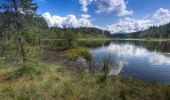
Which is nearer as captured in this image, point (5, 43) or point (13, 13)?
point (5, 43)

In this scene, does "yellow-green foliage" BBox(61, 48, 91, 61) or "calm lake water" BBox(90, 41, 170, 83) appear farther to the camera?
"yellow-green foliage" BBox(61, 48, 91, 61)

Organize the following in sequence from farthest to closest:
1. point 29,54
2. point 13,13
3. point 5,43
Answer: point 29,54 < point 13,13 < point 5,43

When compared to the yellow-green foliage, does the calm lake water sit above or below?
below

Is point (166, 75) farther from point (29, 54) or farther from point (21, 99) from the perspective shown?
point (21, 99)

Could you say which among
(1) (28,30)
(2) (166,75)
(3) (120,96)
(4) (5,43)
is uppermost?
(1) (28,30)

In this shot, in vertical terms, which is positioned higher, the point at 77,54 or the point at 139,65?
the point at 77,54

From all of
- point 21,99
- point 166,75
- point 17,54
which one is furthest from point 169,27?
point 21,99

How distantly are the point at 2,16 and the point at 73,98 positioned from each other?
19.2 meters

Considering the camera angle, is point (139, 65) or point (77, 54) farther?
point (77, 54)

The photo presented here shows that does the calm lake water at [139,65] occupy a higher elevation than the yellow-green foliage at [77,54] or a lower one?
lower

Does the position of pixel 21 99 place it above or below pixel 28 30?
below

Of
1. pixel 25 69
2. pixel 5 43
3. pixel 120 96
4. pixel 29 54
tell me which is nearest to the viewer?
pixel 120 96

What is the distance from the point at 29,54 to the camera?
2316cm

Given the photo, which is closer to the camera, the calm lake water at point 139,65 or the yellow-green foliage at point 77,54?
the calm lake water at point 139,65
